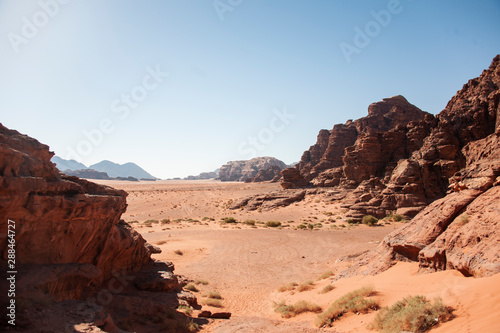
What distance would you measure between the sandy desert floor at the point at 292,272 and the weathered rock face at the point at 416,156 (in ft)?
15.7

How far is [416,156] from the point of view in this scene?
36406mm

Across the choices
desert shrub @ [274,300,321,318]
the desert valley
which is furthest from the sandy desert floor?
desert shrub @ [274,300,321,318]

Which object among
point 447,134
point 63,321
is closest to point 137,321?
point 63,321

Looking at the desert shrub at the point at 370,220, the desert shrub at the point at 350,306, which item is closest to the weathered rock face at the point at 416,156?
the desert shrub at the point at 370,220

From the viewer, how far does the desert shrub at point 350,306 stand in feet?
26.8

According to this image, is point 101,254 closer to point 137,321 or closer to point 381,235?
point 137,321

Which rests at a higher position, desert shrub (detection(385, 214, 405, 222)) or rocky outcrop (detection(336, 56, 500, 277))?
rocky outcrop (detection(336, 56, 500, 277))

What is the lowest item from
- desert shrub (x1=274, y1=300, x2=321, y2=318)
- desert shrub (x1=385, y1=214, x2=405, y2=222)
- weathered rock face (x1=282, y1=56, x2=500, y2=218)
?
desert shrub (x1=274, y1=300, x2=321, y2=318)

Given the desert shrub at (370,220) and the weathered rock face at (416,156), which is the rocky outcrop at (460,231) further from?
the weathered rock face at (416,156)

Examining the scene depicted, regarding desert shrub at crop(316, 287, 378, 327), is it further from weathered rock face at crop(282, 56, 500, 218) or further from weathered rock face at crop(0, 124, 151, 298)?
weathered rock face at crop(282, 56, 500, 218)

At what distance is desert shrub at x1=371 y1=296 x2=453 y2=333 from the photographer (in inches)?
231

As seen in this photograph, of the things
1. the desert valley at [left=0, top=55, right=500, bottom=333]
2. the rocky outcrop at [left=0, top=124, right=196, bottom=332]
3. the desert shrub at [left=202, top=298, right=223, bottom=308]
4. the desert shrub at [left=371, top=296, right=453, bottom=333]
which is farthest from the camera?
the desert shrub at [left=202, top=298, right=223, bottom=308]

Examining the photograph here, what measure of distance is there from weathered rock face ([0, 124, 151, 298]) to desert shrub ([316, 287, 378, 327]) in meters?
7.10

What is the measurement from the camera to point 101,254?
1005 centimetres
